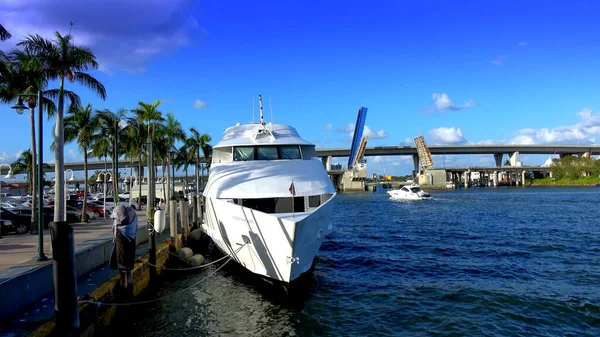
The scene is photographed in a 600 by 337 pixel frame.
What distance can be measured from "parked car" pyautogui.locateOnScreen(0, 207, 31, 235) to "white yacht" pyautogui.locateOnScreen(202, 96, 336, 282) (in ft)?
41.6

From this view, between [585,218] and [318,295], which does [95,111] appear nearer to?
[318,295]

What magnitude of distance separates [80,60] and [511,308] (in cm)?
1935

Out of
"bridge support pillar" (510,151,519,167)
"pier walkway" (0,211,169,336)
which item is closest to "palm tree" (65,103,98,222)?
"pier walkway" (0,211,169,336)

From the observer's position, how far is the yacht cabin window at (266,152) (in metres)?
17.5

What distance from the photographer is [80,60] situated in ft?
61.2

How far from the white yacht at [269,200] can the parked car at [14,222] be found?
1269 centimetres

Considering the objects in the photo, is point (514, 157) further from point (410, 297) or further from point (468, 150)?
point (410, 297)

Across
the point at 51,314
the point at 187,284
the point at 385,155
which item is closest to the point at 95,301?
the point at 51,314

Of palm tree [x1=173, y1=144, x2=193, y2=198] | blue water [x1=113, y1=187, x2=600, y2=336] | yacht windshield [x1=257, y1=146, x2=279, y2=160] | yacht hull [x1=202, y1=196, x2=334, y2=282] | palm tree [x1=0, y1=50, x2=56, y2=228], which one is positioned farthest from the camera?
palm tree [x1=173, y1=144, x2=193, y2=198]

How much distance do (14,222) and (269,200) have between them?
1698cm

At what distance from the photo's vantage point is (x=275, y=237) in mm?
11578

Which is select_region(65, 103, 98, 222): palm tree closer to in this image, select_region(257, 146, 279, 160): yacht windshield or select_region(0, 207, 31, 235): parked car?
select_region(0, 207, 31, 235): parked car

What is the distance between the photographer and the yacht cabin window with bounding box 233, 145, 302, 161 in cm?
1752

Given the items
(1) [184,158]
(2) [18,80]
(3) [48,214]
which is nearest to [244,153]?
(2) [18,80]
